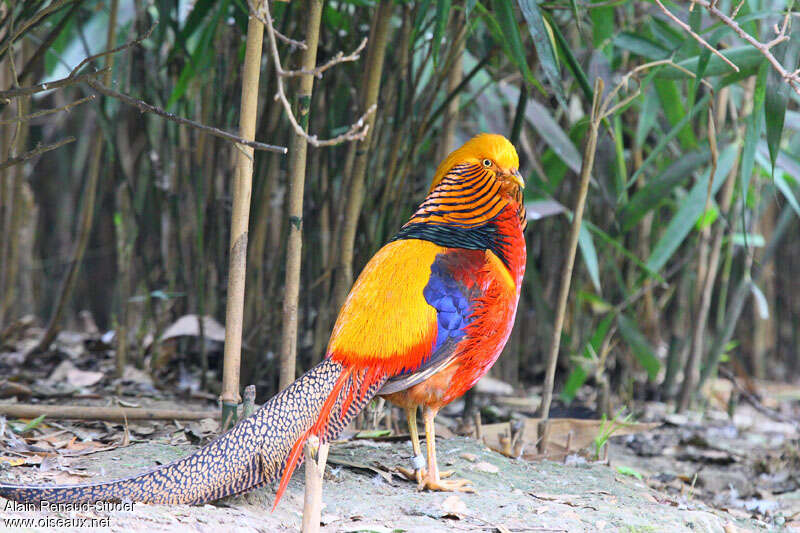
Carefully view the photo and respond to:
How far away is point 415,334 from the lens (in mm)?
2455

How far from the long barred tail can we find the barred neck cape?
1.81ft

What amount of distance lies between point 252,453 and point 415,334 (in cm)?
59

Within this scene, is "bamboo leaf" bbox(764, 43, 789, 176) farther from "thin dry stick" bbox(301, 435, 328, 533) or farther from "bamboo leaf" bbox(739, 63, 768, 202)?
"thin dry stick" bbox(301, 435, 328, 533)

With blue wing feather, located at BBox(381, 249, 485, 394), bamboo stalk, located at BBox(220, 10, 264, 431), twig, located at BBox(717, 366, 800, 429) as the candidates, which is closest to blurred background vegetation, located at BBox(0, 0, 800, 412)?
twig, located at BBox(717, 366, 800, 429)

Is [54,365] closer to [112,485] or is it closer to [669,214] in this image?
[112,485]

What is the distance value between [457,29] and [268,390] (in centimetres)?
181

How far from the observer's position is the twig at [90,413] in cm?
262

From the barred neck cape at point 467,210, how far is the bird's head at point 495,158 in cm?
2

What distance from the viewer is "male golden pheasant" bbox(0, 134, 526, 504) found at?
2.16m

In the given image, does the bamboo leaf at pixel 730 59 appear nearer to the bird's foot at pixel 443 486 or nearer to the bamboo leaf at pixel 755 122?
the bamboo leaf at pixel 755 122

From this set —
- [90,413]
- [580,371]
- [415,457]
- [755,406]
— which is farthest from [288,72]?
[755,406]

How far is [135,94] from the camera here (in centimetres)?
394

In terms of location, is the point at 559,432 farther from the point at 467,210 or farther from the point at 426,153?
the point at 426,153

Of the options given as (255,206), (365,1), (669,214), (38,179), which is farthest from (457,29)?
(38,179)
